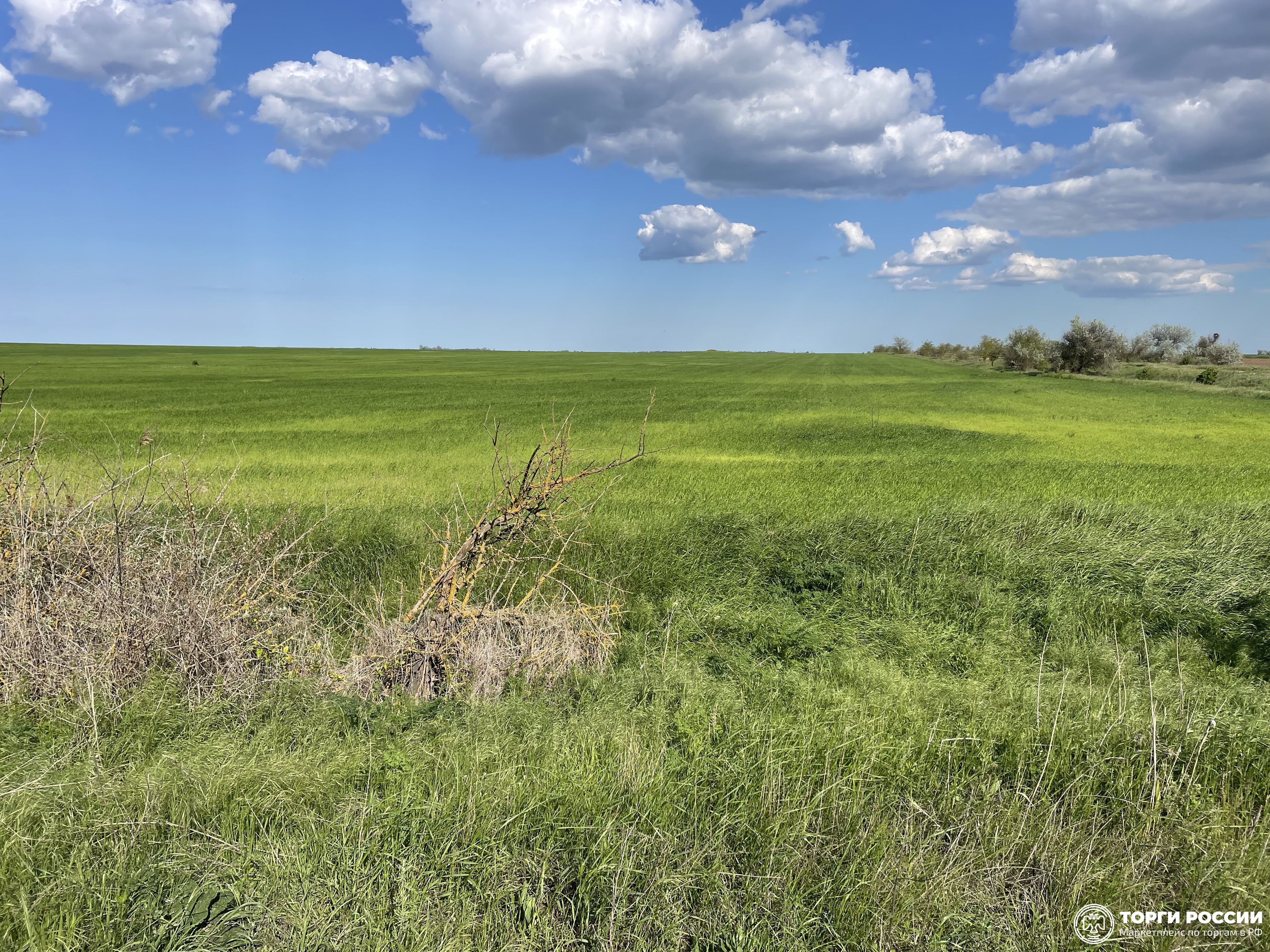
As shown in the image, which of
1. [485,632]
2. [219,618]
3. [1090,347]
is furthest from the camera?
[1090,347]

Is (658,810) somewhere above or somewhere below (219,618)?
below

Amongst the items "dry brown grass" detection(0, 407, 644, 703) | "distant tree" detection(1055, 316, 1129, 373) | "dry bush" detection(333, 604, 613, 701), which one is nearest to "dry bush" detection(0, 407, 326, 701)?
"dry brown grass" detection(0, 407, 644, 703)

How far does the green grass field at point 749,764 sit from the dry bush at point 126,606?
387mm

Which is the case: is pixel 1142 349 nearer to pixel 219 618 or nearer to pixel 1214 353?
pixel 1214 353

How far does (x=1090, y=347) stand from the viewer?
6081 cm

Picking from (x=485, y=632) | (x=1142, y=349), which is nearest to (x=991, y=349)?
(x=1142, y=349)

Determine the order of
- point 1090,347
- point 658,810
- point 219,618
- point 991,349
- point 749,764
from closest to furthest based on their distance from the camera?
point 658,810, point 749,764, point 219,618, point 1090,347, point 991,349

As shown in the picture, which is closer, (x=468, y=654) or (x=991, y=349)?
(x=468, y=654)

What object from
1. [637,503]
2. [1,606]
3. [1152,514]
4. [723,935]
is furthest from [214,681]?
[1152,514]

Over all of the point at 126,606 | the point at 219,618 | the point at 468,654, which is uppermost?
the point at 126,606

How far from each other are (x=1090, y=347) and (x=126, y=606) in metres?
69.9

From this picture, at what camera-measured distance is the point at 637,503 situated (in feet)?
39.7

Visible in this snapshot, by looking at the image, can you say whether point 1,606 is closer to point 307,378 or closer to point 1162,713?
point 1162,713

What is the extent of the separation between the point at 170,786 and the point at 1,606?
349 centimetres
